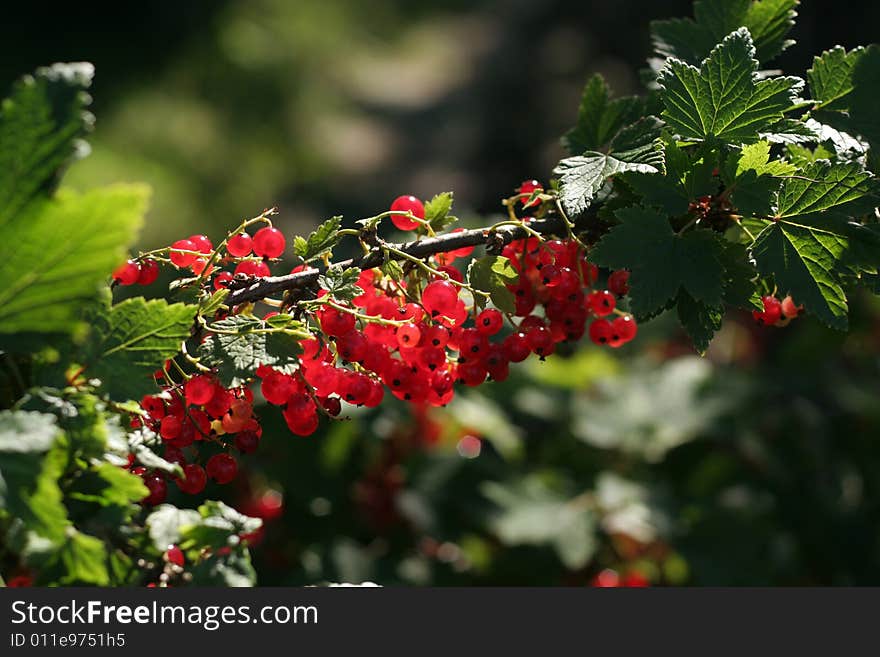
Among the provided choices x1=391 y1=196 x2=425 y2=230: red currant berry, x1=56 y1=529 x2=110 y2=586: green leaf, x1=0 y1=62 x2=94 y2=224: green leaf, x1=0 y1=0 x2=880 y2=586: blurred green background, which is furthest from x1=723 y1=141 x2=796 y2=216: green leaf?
x1=0 y1=0 x2=880 y2=586: blurred green background

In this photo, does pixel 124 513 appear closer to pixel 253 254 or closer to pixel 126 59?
pixel 253 254

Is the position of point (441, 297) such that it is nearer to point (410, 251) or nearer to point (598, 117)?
point (410, 251)

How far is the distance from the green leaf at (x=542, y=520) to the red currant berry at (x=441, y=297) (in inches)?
69.9

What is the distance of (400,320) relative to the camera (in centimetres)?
134

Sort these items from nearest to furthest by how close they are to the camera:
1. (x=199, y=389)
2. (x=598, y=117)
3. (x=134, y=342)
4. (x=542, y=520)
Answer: (x=134, y=342) → (x=199, y=389) → (x=598, y=117) → (x=542, y=520)

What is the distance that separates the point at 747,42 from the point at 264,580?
1.98 meters

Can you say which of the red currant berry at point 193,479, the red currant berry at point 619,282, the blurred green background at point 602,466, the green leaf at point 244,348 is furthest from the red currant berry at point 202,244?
the blurred green background at point 602,466

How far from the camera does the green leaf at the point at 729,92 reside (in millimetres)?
1283

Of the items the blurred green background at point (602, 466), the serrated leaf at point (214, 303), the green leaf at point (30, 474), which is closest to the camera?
the green leaf at point (30, 474)

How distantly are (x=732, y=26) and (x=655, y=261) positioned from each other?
530mm

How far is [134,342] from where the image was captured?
113 centimetres

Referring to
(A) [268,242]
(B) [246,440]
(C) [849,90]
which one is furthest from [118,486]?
(C) [849,90]

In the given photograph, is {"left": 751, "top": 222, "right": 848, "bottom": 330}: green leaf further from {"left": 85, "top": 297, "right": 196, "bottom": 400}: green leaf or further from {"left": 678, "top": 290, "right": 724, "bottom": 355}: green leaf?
{"left": 85, "top": 297, "right": 196, "bottom": 400}: green leaf

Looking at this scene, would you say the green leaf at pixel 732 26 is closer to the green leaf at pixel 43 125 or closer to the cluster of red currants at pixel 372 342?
the cluster of red currants at pixel 372 342
